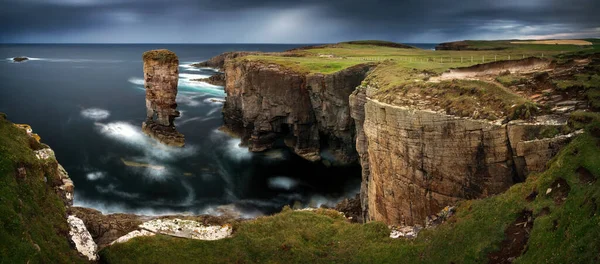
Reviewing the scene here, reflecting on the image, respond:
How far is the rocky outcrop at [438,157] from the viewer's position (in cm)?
2459

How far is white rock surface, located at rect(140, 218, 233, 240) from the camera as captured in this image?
79.5 ft

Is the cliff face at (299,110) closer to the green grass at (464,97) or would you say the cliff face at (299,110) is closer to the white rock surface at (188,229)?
the green grass at (464,97)

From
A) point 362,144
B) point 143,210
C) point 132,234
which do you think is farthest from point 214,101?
point 132,234

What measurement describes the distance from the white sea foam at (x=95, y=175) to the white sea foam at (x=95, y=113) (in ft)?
90.2

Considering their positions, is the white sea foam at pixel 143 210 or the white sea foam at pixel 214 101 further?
the white sea foam at pixel 214 101

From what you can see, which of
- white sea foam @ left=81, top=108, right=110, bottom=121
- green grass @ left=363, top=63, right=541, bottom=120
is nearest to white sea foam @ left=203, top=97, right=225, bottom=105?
white sea foam @ left=81, top=108, right=110, bottom=121

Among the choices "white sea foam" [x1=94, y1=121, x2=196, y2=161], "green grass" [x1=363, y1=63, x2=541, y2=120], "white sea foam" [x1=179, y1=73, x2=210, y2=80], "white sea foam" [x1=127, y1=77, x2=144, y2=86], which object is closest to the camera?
"green grass" [x1=363, y1=63, x2=541, y2=120]

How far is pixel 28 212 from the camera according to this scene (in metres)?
19.8

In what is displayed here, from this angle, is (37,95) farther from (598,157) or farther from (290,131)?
(598,157)

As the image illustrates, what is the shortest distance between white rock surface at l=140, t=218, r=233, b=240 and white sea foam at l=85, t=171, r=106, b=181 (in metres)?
30.8

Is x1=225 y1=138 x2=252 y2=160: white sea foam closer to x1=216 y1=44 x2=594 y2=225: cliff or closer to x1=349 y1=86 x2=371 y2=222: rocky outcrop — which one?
x1=349 y1=86 x2=371 y2=222: rocky outcrop

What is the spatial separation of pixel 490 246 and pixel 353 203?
86.9ft

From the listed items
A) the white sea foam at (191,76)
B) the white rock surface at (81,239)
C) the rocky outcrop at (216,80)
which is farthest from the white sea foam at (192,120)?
the white rock surface at (81,239)

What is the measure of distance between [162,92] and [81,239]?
49.4 metres
